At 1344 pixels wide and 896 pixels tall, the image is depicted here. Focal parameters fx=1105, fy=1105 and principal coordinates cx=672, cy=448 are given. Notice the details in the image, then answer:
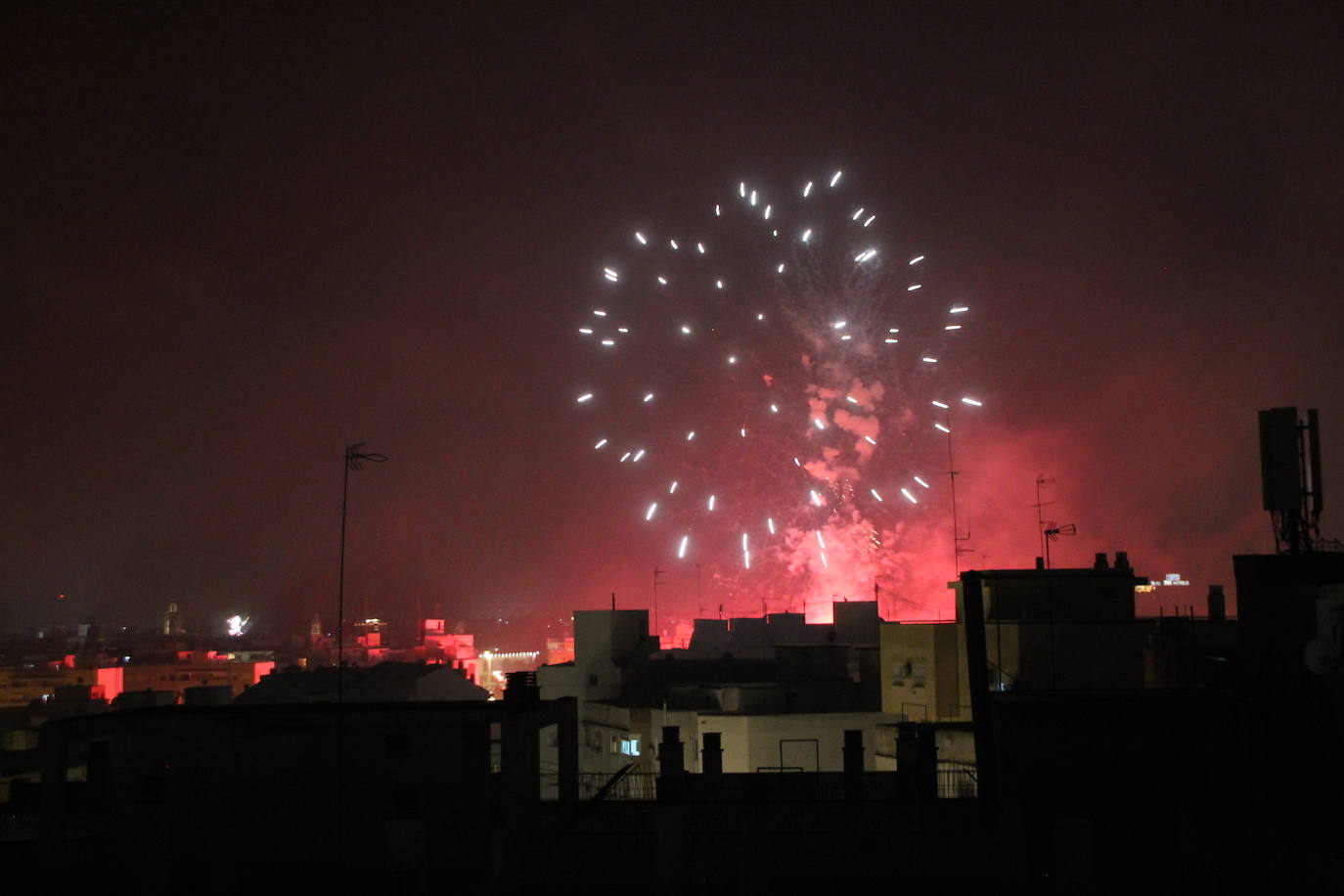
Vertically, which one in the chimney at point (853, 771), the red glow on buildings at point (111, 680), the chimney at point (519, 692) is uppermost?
the chimney at point (519, 692)

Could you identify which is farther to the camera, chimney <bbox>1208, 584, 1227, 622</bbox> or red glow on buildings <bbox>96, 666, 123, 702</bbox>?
red glow on buildings <bbox>96, 666, 123, 702</bbox>

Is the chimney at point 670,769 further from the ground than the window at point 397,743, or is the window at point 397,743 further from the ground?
the window at point 397,743

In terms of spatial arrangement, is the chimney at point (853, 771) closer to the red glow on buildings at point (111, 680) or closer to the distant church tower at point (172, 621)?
the red glow on buildings at point (111, 680)

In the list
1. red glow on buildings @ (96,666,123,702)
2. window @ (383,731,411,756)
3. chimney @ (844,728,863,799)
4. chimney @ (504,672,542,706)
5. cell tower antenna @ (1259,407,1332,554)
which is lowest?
red glow on buildings @ (96,666,123,702)

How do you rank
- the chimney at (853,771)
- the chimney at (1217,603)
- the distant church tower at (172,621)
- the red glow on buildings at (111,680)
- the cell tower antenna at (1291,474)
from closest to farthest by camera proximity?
the cell tower antenna at (1291,474), the chimney at (853,771), the chimney at (1217,603), the red glow on buildings at (111,680), the distant church tower at (172,621)

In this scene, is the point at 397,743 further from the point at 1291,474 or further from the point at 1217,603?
the point at 1217,603

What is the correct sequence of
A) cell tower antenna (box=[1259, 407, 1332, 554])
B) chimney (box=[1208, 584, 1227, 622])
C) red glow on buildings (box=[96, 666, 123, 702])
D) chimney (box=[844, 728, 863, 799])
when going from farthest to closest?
red glow on buildings (box=[96, 666, 123, 702]) < chimney (box=[1208, 584, 1227, 622]) < chimney (box=[844, 728, 863, 799]) < cell tower antenna (box=[1259, 407, 1332, 554])

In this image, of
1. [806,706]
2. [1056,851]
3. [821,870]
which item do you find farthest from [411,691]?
[1056,851]

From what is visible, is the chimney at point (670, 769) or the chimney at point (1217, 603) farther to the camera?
the chimney at point (1217, 603)

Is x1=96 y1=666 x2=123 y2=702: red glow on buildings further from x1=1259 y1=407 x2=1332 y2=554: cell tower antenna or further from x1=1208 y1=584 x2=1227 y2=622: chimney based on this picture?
x1=1259 y1=407 x2=1332 y2=554: cell tower antenna

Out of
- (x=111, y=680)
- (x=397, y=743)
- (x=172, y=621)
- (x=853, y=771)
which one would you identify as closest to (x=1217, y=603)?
(x=853, y=771)

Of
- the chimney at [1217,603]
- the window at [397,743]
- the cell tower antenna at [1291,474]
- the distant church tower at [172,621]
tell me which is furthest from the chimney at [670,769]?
the distant church tower at [172,621]

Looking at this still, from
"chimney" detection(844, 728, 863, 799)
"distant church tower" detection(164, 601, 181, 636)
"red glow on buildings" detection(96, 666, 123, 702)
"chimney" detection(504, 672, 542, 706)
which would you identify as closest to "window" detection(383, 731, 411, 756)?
"chimney" detection(504, 672, 542, 706)

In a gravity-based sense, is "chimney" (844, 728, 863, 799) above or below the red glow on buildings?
above
